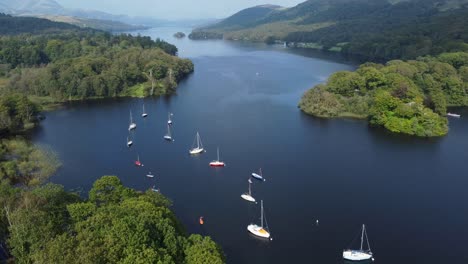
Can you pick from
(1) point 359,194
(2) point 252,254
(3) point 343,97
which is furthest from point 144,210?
(3) point 343,97

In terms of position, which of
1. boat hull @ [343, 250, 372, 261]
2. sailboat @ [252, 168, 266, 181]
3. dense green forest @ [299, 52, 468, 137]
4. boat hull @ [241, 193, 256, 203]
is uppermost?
dense green forest @ [299, 52, 468, 137]

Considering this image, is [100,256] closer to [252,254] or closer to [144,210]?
[144,210]

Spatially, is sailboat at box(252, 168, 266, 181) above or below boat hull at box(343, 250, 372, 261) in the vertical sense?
above

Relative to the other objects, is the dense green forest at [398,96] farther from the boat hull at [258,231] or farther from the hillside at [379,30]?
the boat hull at [258,231]

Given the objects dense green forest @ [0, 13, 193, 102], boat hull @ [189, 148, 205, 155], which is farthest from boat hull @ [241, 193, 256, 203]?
dense green forest @ [0, 13, 193, 102]

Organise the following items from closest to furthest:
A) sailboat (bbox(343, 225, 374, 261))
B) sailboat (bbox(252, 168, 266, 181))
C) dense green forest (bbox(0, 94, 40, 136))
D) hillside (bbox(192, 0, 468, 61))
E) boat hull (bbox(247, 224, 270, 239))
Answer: sailboat (bbox(343, 225, 374, 261)), boat hull (bbox(247, 224, 270, 239)), sailboat (bbox(252, 168, 266, 181)), dense green forest (bbox(0, 94, 40, 136)), hillside (bbox(192, 0, 468, 61))

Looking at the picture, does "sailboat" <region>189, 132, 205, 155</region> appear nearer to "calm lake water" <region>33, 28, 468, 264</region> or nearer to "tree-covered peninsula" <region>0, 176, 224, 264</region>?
"calm lake water" <region>33, 28, 468, 264</region>

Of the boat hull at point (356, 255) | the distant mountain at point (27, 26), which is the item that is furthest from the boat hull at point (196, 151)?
the distant mountain at point (27, 26)
